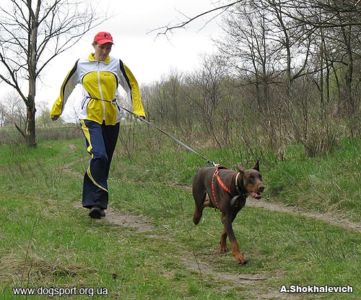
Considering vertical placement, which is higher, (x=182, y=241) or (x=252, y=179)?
(x=252, y=179)

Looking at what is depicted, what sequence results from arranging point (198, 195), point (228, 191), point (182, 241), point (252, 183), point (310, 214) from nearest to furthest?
point (252, 183), point (228, 191), point (182, 241), point (198, 195), point (310, 214)

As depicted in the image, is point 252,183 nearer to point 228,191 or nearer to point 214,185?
point 228,191

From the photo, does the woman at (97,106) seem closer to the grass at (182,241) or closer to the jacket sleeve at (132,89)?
the jacket sleeve at (132,89)

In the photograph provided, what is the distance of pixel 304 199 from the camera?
821 centimetres

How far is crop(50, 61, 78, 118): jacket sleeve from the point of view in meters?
7.08

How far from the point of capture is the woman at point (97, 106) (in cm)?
692

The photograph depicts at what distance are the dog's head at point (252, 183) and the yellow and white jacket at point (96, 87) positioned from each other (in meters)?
2.56

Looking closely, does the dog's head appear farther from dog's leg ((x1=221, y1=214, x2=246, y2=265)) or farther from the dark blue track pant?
the dark blue track pant

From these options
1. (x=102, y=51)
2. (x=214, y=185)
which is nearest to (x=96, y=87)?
(x=102, y=51)

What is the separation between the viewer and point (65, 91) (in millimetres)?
7195

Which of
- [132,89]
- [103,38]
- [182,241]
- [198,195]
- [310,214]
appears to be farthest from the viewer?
[310,214]

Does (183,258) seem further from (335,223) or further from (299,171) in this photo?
(299,171)

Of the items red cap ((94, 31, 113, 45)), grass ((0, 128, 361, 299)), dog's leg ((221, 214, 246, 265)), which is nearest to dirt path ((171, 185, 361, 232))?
grass ((0, 128, 361, 299))

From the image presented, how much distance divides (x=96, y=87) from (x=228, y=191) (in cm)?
255
